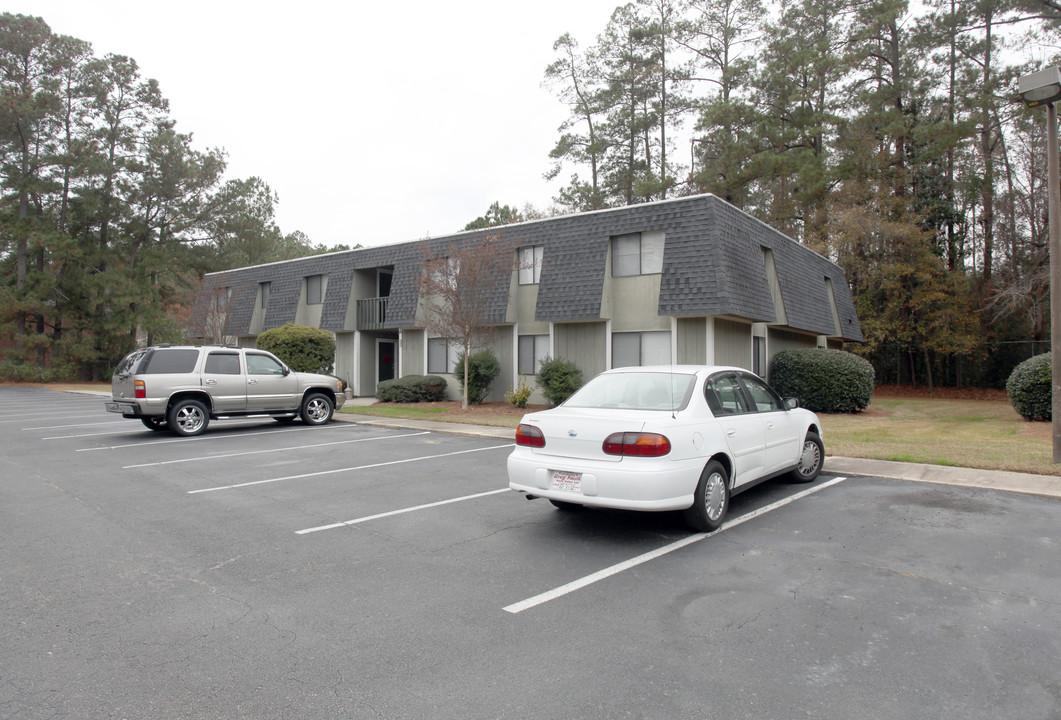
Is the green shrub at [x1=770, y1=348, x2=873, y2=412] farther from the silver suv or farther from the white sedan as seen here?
the silver suv

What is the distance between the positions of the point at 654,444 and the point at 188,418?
1151 cm

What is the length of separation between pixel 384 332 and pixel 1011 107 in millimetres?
28274

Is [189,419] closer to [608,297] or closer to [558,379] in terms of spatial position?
[558,379]

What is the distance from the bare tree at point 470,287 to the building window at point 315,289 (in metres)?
7.99

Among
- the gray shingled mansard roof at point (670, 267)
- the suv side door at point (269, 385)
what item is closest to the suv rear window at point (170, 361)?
the suv side door at point (269, 385)

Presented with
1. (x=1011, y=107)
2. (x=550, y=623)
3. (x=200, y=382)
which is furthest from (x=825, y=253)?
(x=550, y=623)

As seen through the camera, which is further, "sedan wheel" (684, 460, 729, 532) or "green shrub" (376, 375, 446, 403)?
"green shrub" (376, 375, 446, 403)

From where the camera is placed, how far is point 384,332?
25.8 meters

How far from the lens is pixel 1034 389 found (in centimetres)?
1534

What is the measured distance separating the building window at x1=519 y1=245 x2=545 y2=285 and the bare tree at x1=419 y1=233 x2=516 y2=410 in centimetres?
43

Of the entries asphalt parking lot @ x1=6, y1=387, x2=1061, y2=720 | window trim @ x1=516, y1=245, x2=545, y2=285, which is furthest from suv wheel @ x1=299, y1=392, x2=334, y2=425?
window trim @ x1=516, y1=245, x2=545, y2=285

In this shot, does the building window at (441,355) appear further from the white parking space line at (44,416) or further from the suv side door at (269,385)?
the white parking space line at (44,416)

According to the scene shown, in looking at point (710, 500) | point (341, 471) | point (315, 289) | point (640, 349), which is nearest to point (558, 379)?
point (640, 349)

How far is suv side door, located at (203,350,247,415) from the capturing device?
45.4 ft
